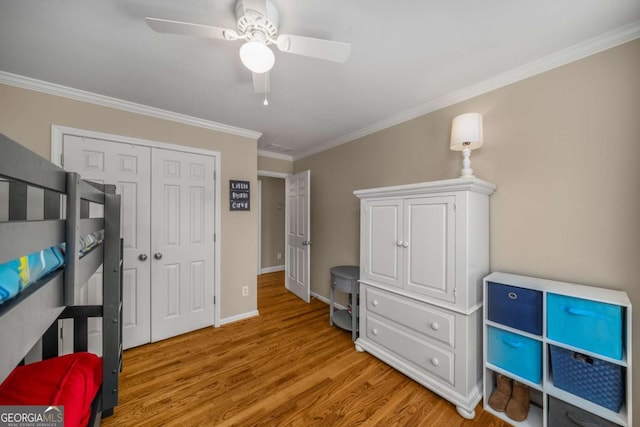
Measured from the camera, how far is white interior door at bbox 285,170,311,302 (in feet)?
11.3

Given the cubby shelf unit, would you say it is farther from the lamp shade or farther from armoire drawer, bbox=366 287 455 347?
the lamp shade

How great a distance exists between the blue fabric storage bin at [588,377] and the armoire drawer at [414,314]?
1.81 ft

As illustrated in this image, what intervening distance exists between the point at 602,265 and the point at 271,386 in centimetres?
236

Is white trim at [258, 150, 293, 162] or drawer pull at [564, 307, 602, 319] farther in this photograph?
white trim at [258, 150, 293, 162]

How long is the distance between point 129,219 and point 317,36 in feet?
7.54

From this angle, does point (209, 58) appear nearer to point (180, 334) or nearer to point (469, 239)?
point (469, 239)

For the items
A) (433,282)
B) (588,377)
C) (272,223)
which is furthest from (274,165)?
(588,377)

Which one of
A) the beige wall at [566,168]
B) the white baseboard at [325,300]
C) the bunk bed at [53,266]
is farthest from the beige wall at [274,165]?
the beige wall at [566,168]

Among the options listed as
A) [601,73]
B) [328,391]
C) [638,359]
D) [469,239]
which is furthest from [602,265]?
[328,391]

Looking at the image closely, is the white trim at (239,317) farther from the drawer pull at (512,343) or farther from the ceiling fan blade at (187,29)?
the ceiling fan blade at (187,29)

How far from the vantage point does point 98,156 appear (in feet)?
7.12

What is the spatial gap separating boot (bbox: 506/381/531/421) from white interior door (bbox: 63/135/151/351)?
3100mm

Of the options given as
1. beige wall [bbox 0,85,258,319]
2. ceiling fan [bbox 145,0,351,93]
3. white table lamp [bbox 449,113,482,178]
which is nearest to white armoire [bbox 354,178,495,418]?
white table lamp [bbox 449,113,482,178]

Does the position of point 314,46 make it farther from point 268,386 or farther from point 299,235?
point 299,235
